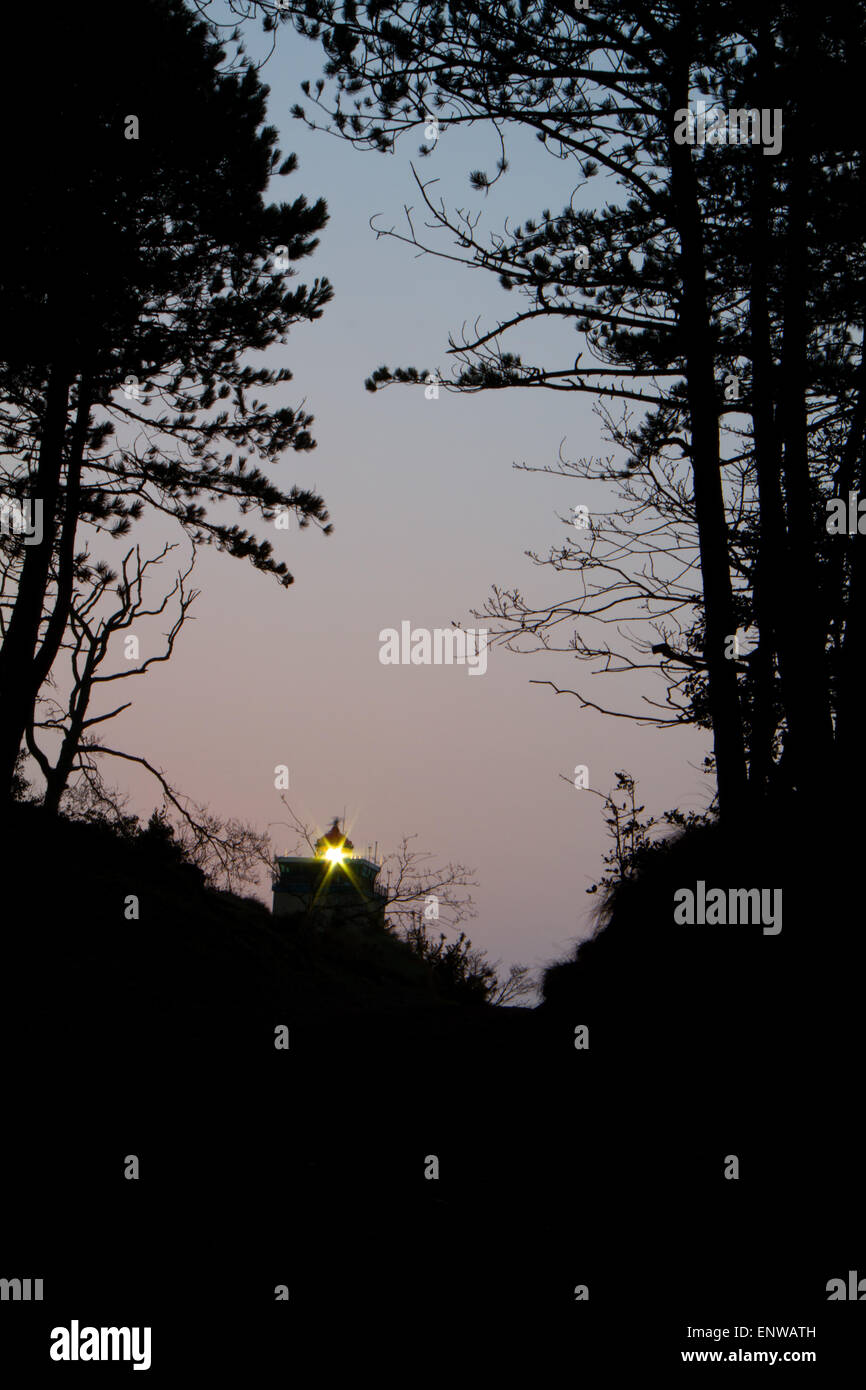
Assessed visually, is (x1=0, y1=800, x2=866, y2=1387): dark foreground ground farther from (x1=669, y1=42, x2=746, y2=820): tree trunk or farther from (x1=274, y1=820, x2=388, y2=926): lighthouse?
(x1=274, y1=820, x2=388, y2=926): lighthouse

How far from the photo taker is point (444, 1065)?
7707mm

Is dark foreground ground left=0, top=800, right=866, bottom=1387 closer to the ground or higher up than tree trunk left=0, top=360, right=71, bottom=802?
closer to the ground

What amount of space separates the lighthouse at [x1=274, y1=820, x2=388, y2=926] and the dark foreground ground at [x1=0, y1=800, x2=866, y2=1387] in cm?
1604

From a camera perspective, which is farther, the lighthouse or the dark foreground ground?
the lighthouse

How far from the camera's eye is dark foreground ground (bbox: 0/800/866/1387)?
3.96 meters

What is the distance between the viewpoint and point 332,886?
133 feet

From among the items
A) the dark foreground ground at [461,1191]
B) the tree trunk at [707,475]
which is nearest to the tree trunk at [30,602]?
the dark foreground ground at [461,1191]

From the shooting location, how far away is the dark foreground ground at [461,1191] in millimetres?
3965

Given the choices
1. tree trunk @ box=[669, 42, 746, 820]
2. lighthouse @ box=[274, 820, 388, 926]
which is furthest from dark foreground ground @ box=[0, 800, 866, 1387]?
lighthouse @ box=[274, 820, 388, 926]

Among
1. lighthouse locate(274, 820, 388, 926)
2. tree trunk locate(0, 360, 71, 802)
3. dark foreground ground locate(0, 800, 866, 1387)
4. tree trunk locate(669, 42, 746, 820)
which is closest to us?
dark foreground ground locate(0, 800, 866, 1387)

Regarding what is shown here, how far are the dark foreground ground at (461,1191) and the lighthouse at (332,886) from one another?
16043 millimetres

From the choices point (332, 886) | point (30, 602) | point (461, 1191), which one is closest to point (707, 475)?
point (461, 1191)
